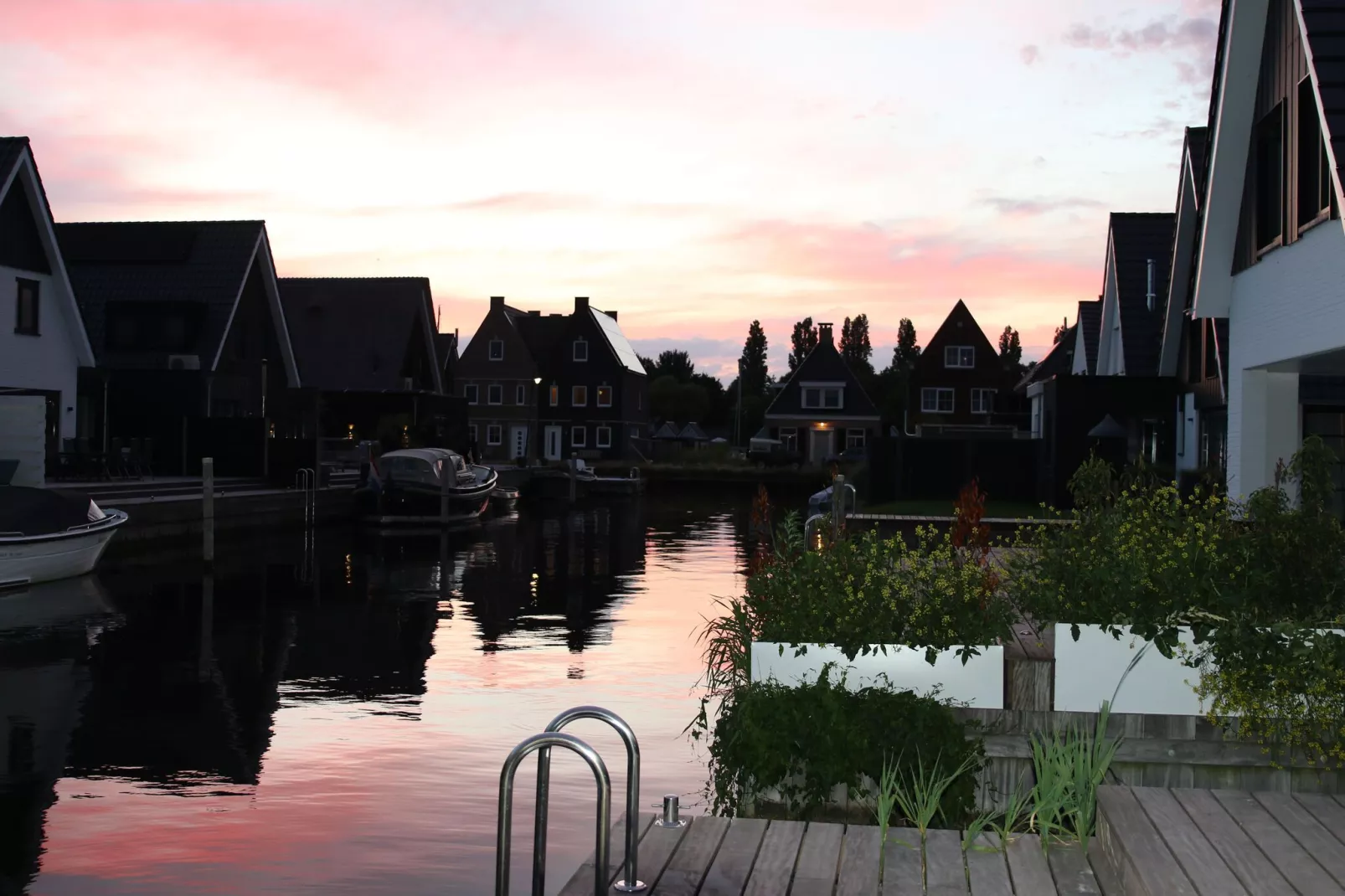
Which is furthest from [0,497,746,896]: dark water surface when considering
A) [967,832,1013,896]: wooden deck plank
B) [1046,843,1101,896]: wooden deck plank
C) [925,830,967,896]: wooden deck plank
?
[1046,843,1101,896]: wooden deck plank

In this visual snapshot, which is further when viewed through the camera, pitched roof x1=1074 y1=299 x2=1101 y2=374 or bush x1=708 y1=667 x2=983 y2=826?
pitched roof x1=1074 y1=299 x2=1101 y2=374

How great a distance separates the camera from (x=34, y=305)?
37.8 meters

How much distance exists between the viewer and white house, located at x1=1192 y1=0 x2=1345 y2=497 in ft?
45.4

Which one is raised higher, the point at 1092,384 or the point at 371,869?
the point at 1092,384

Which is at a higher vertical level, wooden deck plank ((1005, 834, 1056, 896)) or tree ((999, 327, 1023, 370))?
tree ((999, 327, 1023, 370))

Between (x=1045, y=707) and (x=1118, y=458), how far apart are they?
27.9 metres

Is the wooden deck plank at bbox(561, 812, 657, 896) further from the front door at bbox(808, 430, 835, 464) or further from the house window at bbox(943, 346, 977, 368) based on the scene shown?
the front door at bbox(808, 430, 835, 464)

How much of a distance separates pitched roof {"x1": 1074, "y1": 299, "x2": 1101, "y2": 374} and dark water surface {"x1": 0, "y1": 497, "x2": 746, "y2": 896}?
27791mm

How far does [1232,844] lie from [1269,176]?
13074 millimetres

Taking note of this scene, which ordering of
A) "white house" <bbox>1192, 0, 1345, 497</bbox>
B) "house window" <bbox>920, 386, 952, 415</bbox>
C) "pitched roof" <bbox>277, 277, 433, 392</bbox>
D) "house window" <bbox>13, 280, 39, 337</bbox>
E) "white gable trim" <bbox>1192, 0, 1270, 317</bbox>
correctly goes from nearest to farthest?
"white house" <bbox>1192, 0, 1345, 497</bbox>, "white gable trim" <bbox>1192, 0, 1270, 317</bbox>, "house window" <bbox>13, 280, 39, 337</bbox>, "pitched roof" <bbox>277, 277, 433, 392</bbox>, "house window" <bbox>920, 386, 952, 415</bbox>

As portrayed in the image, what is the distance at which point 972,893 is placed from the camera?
567 centimetres

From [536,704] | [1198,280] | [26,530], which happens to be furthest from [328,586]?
[1198,280]

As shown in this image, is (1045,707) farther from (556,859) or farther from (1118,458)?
(1118,458)

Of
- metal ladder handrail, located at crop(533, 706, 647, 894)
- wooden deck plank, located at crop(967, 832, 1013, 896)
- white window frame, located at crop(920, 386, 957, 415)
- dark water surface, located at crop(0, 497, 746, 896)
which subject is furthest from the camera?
white window frame, located at crop(920, 386, 957, 415)
